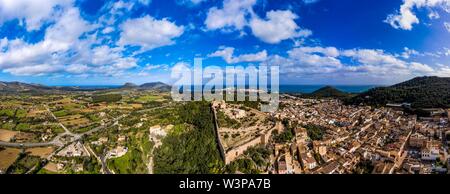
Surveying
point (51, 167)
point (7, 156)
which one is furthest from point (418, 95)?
point (7, 156)

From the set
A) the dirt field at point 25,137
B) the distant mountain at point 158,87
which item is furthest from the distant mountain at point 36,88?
the dirt field at point 25,137

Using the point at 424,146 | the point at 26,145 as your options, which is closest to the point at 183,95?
the point at 26,145

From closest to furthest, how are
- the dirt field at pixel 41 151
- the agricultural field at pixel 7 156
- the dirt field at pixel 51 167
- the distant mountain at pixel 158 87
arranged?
the dirt field at pixel 51 167
the agricultural field at pixel 7 156
the dirt field at pixel 41 151
the distant mountain at pixel 158 87

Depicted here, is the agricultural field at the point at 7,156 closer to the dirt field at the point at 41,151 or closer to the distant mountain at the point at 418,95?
the dirt field at the point at 41,151
